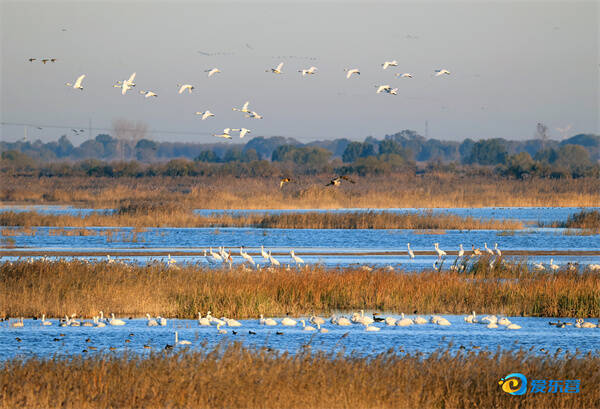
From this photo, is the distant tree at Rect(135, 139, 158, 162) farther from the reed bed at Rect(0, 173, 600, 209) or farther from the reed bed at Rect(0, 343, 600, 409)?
the reed bed at Rect(0, 343, 600, 409)

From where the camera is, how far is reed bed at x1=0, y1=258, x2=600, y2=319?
18.3 metres

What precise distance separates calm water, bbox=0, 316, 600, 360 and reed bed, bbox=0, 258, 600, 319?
1034 millimetres

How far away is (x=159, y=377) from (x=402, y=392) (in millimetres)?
2993

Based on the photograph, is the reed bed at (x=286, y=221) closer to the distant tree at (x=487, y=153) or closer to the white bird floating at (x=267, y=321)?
the white bird floating at (x=267, y=321)

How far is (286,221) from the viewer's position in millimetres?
42312

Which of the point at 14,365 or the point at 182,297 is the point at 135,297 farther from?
the point at 14,365

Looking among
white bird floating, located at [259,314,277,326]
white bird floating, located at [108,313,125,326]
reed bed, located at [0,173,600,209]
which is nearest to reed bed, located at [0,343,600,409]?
white bird floating, located at [108,313,125,326]

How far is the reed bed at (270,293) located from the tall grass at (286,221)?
21.0 meters

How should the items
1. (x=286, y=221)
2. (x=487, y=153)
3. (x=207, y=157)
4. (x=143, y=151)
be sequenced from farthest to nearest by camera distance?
1. (x=143, y=151)
2. (x=487, y=153)
3. (x=207, y=157)
4. (x=286, y=221)

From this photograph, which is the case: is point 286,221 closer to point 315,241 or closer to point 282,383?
point 315,241

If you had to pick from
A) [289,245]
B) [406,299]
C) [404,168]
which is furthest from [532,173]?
[406,299]

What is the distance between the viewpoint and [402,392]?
425 inches

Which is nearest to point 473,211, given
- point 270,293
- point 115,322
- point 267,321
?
point 270,293

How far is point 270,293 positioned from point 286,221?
23.4 meters
